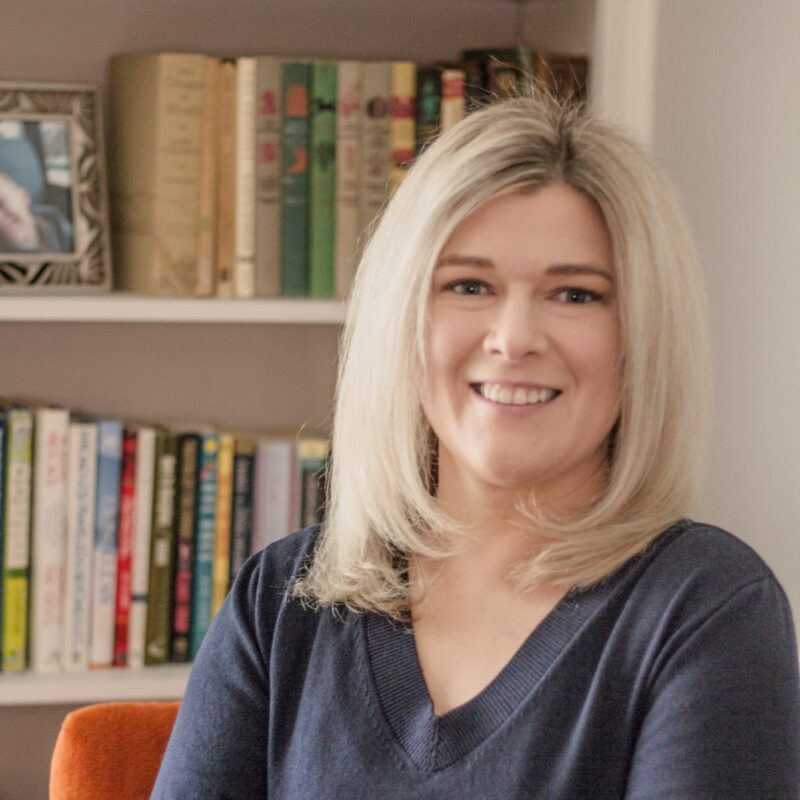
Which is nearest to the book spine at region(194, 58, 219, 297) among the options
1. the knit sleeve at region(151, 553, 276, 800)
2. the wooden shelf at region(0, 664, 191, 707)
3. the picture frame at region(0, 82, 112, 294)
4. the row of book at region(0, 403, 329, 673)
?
the picture frame at region(0, 82, 112, 294)

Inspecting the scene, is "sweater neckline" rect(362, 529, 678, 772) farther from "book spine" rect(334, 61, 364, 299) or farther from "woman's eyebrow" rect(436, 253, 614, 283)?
"book spine" rect(334, 61, 364, 299)

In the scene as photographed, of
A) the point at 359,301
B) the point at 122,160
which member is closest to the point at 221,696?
the point at 359,301

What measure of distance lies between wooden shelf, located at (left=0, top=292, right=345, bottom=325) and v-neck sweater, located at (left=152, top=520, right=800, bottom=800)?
545 mm

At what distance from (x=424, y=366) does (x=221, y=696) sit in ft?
1.17

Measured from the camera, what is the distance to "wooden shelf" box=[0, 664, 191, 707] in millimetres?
1778

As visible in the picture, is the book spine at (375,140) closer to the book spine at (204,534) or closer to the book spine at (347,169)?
the book spine at (347,169)

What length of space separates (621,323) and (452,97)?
0.77 m

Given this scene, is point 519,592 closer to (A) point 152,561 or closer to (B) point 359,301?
(B) point 359,301

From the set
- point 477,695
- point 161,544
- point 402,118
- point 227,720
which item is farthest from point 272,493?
point 477,695

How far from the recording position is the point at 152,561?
72.8 inches

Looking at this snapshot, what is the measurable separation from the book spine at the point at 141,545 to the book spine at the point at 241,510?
114mm

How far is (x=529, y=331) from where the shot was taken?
113 cm

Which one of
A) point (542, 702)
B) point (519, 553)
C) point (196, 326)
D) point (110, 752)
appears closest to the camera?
point (542, 702)

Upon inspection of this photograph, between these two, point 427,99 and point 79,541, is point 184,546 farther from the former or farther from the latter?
point 427,99
